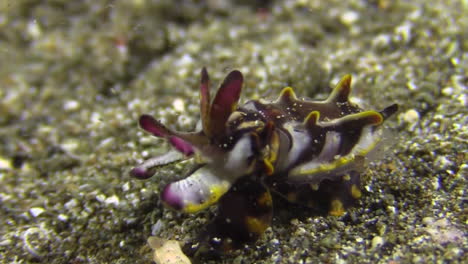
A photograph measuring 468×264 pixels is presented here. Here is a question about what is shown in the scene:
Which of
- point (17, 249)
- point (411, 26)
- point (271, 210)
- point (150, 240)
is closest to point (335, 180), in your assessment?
point (271, 210)

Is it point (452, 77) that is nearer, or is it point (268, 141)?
point (268, 141)

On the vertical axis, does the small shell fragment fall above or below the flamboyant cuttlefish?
below

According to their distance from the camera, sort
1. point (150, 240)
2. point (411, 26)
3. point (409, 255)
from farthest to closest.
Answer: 1. point (411, 26)
2. point (150, 240)
3. point (409, 255)

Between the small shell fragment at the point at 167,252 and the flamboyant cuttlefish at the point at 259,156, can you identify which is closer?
the flamboyant cuttlefish at the point at 259,156

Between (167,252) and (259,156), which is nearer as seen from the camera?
(259,156)

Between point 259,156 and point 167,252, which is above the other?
point 259,156

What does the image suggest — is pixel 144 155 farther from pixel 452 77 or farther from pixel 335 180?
pixel 452 77

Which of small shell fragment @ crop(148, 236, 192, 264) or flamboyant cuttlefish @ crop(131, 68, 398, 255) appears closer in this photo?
flamboyant cuttlefish @ crop(131, 68, 398, 255)

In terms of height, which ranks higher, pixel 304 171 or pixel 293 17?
pixel 293 17
